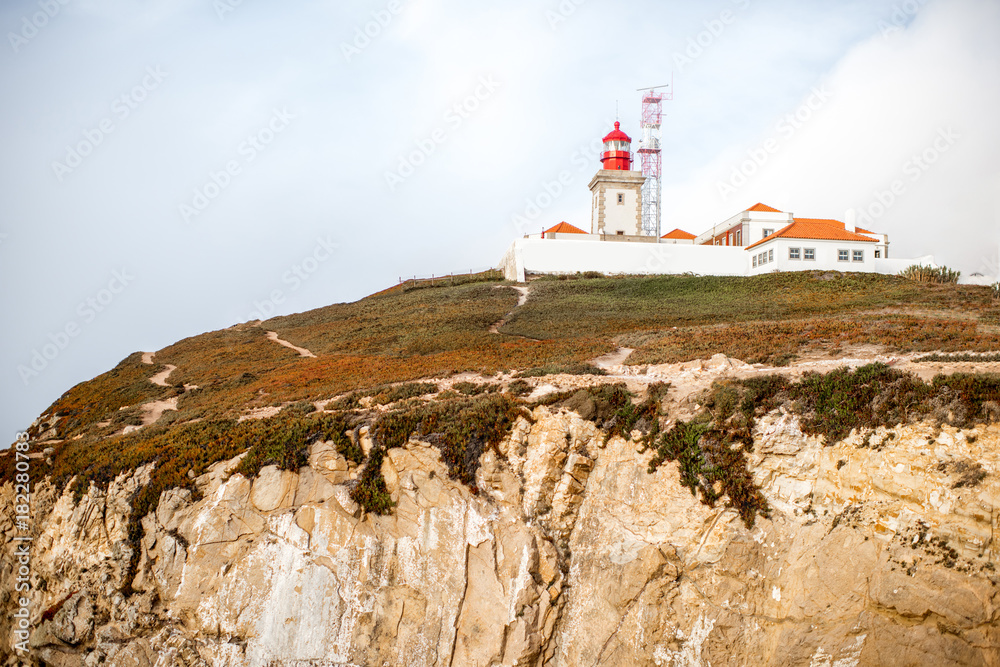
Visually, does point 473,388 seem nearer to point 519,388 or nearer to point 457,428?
point 519,388

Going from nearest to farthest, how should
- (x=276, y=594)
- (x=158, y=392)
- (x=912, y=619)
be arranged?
(x=912, y=619) < (x=276, y=594) < (x=158, y=392)

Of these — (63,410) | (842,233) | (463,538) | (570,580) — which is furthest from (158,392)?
(842,233)

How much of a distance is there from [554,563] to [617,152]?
42.5m

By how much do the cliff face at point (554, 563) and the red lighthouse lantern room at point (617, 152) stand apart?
39066 mm

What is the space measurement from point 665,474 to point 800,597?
10.3ft

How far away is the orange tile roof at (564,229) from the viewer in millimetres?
50812

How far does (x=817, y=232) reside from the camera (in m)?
43.6

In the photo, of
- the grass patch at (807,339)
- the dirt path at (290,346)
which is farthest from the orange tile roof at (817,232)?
the dirt path at (290,346)

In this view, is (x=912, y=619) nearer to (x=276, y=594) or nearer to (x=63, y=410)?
(x=276, y=594)

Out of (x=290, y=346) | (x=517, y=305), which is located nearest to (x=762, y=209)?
(x=517, y=305)

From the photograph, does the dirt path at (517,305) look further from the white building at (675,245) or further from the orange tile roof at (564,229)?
the orange tile roof at (564,229)

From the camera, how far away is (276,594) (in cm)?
1441

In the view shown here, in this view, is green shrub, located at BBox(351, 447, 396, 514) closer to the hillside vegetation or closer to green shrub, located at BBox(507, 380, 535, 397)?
green shrub, located at BBox(507, 380, 535, 397)

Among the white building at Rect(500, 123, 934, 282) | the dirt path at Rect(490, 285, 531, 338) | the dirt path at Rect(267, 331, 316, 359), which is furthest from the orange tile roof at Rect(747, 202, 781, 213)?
the dirt path at Rect(267, 331, 316, 359)
